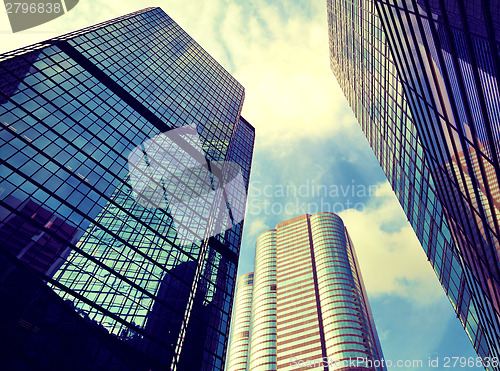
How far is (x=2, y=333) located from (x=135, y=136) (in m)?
31.5

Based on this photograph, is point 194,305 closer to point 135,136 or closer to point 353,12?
point 135,136

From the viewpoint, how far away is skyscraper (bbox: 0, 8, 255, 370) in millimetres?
26484

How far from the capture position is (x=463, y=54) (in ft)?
36.9

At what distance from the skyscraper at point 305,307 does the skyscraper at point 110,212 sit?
67.1 m

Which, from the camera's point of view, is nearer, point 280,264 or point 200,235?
point 200,235

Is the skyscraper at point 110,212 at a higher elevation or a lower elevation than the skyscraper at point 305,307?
lower

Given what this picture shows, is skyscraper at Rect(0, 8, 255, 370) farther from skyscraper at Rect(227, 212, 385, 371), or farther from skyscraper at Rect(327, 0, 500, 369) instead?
skyscraper at Rect(227, 212, 385, 371)

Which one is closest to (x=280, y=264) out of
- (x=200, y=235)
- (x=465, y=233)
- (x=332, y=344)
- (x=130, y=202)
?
(x=332, y=344)

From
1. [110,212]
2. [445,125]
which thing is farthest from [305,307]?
[445,125]

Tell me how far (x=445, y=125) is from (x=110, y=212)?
35092 mm

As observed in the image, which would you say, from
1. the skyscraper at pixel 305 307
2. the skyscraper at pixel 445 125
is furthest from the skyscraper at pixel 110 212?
the skyscraper at pixel 305 307

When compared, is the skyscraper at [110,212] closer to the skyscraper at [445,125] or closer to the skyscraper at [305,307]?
the skyscraper at [445,125]

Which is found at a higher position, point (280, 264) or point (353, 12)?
point (280, 264)

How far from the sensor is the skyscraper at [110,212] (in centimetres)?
2648
